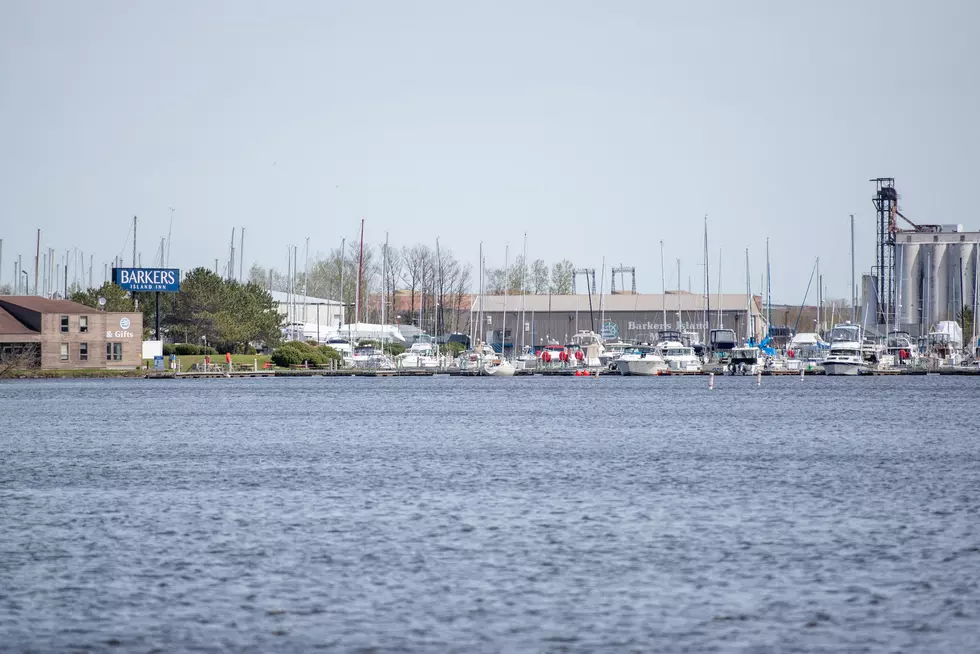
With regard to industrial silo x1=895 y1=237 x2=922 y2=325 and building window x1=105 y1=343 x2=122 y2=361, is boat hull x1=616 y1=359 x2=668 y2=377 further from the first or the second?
building window x1=105 y1=343 x2=122 y2=361

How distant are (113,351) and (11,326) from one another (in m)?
8.67

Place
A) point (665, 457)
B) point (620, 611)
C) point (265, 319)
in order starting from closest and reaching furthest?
point (620, 611) → point (665, 457) → point (265, 319)

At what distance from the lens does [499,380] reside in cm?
11744

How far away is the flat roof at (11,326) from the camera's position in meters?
105

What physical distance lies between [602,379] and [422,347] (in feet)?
77.5

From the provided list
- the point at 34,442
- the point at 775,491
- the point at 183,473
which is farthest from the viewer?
the point at 34,442

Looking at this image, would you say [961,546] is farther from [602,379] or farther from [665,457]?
[602,379]

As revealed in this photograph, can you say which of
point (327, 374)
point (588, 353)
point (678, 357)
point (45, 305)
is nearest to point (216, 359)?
point (327, 374)

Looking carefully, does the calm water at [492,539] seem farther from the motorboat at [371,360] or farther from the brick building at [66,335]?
the motorboat at [371,360]

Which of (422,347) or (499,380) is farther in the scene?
(422,347)

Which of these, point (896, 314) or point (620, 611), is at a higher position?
point (896, 314)

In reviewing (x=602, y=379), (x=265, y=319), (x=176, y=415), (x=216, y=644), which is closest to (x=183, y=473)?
(x=216, y=644)

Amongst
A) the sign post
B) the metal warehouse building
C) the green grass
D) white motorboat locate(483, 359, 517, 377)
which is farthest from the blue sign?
the metal warehouse building

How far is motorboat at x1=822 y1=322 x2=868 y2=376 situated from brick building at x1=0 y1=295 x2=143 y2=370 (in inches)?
2338
